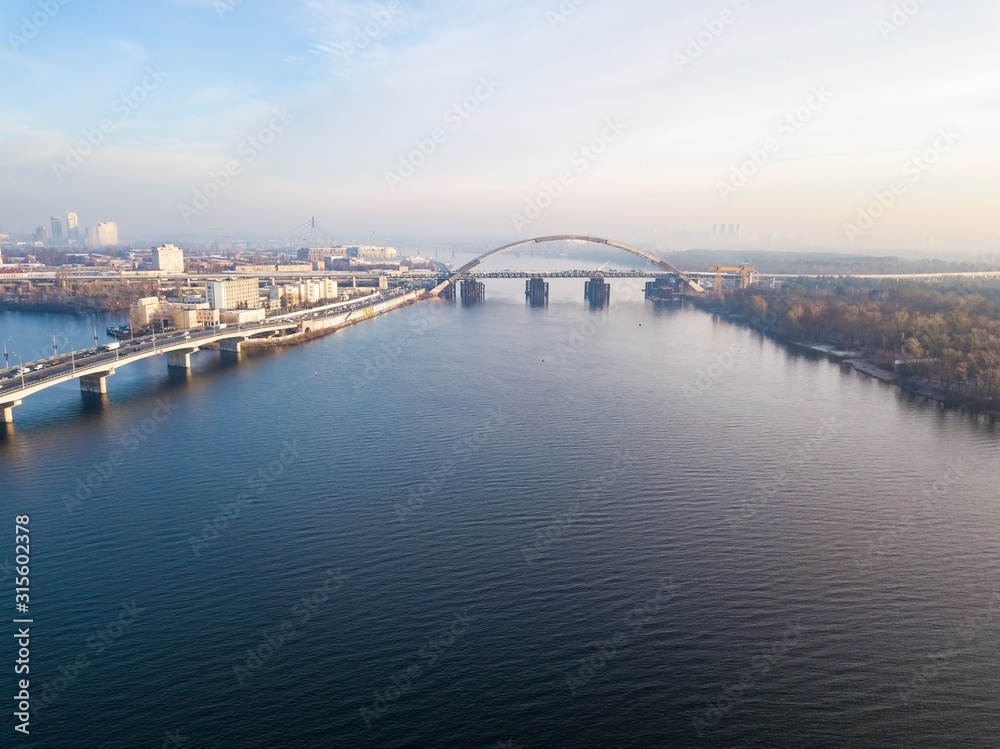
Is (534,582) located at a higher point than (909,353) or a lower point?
lower

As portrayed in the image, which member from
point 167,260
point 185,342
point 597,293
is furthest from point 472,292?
point 167,260

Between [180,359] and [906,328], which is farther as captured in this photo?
[906,328]

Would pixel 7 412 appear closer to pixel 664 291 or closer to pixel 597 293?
pixel 597 293

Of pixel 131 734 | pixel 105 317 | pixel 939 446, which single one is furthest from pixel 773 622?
pixel 105 317

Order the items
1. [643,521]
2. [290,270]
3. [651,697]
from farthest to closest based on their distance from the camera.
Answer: [290,270]
[643,521]
[651,697]

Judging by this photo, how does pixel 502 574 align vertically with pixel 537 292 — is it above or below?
below

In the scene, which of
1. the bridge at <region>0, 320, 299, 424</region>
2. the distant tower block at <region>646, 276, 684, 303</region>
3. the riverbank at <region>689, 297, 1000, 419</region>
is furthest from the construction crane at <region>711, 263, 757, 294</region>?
the bridge at <region>0, 320, 299, 424</region>

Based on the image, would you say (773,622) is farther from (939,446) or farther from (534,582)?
(939,446)
